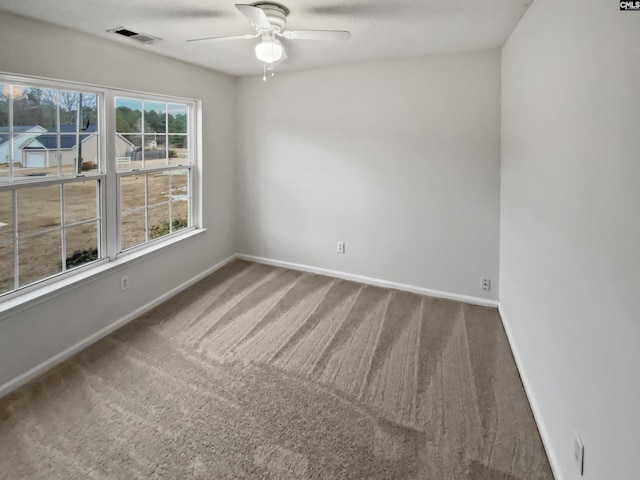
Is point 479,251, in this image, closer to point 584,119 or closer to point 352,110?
point 352,110

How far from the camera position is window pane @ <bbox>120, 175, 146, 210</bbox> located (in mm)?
3318

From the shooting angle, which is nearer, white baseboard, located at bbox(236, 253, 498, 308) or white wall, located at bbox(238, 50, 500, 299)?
white wall, located at bbox(238, 50, 500, 299)

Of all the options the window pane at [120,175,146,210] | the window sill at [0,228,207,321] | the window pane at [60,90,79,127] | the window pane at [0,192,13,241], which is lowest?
the window sill at [0,228,207,321]

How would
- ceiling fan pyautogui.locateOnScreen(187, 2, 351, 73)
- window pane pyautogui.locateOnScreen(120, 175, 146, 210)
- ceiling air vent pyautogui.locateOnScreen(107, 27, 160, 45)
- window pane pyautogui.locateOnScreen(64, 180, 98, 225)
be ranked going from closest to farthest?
ceiling fan pyautogui.locateOnScreen(187, 2, 351, 73) < ceiling air vent pyautogui.locateOnScreen(107, 27, 160, 45) < window pane pyautogui.locateOnScreen(64, 180, 98, 225) < window pane pyautogui.locateOnScreen(120, 175, 146, 210)

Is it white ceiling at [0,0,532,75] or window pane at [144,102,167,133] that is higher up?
white ceiling at [0,0,532,75]

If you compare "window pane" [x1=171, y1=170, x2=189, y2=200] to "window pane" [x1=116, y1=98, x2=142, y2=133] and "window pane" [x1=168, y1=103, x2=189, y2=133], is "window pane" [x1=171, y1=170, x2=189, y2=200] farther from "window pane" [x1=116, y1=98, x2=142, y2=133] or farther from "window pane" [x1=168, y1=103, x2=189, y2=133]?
"window pane" [x1=116, y1=98, x2=142, y2=133]

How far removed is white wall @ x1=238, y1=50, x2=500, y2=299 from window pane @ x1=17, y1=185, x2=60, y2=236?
232 cm

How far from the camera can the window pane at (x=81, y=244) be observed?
2896mm

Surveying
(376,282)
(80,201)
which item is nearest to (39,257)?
(80,201)

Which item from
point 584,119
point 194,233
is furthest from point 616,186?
point 194,233

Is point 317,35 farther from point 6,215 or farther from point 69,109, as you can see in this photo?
point 6,215

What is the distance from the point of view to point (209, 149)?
430cm

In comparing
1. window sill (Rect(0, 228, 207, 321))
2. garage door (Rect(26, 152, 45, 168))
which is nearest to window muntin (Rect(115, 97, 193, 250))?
window sill (Rect(0, 228, 207, 321))

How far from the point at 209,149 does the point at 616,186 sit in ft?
12.9
